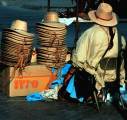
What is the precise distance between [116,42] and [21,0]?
38.0 meters

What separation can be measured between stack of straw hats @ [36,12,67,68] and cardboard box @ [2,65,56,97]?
0.51 ft

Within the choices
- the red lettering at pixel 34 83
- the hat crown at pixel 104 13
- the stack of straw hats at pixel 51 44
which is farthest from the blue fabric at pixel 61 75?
the hat crown at pixel 104 13

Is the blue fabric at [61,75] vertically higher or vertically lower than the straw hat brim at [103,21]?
lower

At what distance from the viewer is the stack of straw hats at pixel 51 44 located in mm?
8641

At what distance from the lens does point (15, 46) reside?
8445 millimetres

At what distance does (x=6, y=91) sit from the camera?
859 cm

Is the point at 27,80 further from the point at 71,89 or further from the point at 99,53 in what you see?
the point at 99,53

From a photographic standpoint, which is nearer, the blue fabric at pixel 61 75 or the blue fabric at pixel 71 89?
the blue fabric at pixel 71 89

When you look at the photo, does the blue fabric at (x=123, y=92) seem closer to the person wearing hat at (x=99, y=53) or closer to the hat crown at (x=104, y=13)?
the person wearing hat at (x=99, y=53)

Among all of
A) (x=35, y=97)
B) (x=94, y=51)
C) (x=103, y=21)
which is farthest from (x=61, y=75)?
(x=103, y=21)

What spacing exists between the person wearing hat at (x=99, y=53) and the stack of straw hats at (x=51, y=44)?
0.61 m

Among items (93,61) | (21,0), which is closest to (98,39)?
(93,61)

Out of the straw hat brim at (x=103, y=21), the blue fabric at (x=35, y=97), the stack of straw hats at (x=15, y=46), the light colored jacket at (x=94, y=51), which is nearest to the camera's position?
the light colored jacket at (x=94, y=51)

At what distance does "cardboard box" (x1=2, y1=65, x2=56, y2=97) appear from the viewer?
333 inches
